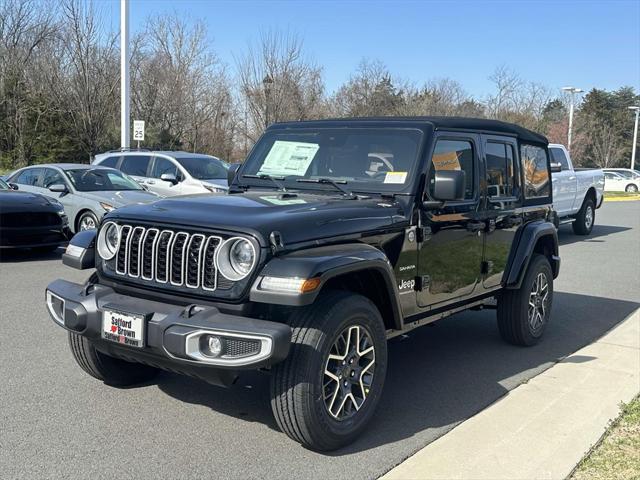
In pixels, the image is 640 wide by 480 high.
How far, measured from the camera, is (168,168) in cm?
1442

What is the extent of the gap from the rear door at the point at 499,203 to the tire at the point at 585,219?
10.7m

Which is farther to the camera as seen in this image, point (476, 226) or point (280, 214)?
point (476, 226)

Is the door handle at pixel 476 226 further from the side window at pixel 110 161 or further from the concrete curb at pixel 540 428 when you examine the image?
the side window at pixel 110 161

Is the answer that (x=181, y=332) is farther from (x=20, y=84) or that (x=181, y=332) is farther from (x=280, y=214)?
(x=20, y=84)

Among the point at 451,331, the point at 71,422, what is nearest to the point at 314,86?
the point at 451,331

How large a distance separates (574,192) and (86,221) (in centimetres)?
1041

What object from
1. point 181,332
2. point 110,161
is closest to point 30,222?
point 110,161

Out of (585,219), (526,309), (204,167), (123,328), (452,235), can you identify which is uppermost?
(204,167)

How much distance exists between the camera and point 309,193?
4.78 m

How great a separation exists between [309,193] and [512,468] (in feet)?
7.44

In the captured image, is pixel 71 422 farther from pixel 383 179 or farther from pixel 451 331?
pixel 451 331

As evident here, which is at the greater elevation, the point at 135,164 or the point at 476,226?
the point at 135,164

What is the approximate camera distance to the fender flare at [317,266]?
3.40 m

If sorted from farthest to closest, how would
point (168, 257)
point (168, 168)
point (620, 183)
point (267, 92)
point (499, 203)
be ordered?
point (620, 183)
point (267, 92)
point (168, 168)
point (499, 203)
point (168, 257)
